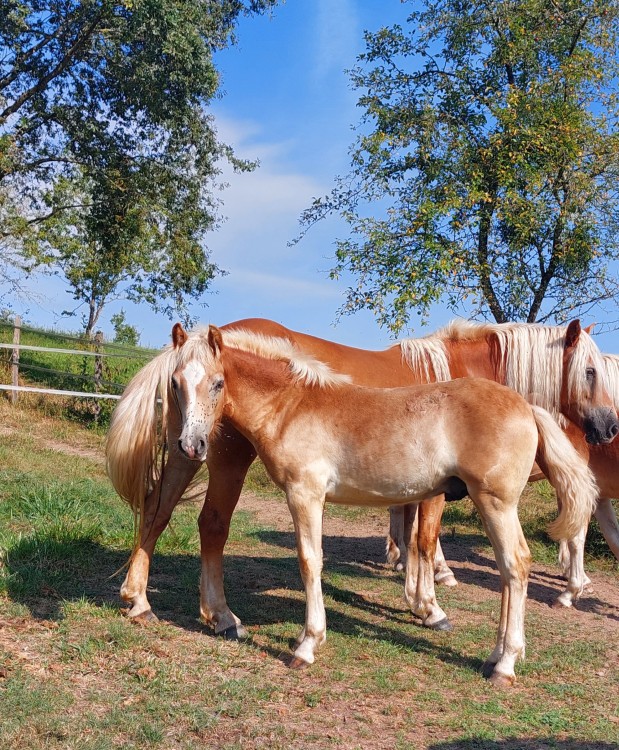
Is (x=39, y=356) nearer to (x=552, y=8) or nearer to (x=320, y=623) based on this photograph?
(x=552, y=8)

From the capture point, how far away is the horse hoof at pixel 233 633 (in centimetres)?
508

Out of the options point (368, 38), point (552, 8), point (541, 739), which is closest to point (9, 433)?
point (368, 38)

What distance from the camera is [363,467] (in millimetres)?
4727

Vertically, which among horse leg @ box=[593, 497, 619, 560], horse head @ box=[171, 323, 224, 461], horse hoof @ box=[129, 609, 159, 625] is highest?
horse head @ box=[171, 323, 224, 461]

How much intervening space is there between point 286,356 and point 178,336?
2.48 ft

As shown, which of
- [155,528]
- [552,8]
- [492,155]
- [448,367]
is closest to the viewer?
[155,528]

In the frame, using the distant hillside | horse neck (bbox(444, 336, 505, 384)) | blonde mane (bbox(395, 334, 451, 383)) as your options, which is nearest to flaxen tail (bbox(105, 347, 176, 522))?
blonde mane (bbox(395, 334, 451, 383))

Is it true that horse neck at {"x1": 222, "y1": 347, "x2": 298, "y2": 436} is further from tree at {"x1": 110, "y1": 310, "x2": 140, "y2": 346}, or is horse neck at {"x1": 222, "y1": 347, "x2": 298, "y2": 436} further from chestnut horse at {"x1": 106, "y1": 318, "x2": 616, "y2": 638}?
tree at {"x1": 110, "y1": 310, "x2": 140, "y2": 346}

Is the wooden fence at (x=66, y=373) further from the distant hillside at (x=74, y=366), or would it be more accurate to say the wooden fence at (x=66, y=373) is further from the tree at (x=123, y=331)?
the tree at (x=123, y=331)

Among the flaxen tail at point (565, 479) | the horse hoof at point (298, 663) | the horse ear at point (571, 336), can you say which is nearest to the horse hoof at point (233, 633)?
the horse hoof at point (298, 663)

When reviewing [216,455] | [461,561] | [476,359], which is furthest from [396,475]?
[461,561]

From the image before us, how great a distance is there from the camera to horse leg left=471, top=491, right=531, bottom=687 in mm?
4539

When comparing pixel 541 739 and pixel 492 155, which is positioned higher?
pixel 492 155

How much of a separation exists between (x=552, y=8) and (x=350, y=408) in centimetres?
1220
